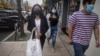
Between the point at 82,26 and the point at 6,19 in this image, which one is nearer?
the point at 82,26

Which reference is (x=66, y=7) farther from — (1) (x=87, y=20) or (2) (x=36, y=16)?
(1) (x=87, y=20)

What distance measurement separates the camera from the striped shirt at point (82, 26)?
16.8 feet

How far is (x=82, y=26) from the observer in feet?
16.8

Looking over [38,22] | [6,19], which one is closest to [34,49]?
[38,22]

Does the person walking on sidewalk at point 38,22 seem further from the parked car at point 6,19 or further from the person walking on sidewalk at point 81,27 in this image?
the parked car at point 6,19

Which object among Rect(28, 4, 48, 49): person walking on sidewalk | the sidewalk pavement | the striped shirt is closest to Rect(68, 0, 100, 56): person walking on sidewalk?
the striped shirt

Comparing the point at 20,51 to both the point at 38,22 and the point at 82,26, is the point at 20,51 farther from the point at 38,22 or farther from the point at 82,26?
the point at 82,26

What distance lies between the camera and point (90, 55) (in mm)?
7168

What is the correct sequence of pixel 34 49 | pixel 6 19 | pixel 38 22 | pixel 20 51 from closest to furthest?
pixel 34 49 < pixel 38 22 < pixel 20 51 < pixel 6 19

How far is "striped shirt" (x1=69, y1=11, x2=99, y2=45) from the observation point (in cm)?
513

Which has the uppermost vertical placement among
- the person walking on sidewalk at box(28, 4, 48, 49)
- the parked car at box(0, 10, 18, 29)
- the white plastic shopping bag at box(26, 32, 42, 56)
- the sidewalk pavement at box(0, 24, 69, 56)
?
the person walking on sidewalk at box(28, 4, 48, 49)

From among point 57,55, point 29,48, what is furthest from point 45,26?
point 57,55

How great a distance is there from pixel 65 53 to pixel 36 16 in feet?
10.1

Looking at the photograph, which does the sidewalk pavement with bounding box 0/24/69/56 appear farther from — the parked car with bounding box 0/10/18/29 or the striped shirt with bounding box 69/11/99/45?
the parked car with bounding box 0/10/18/29
